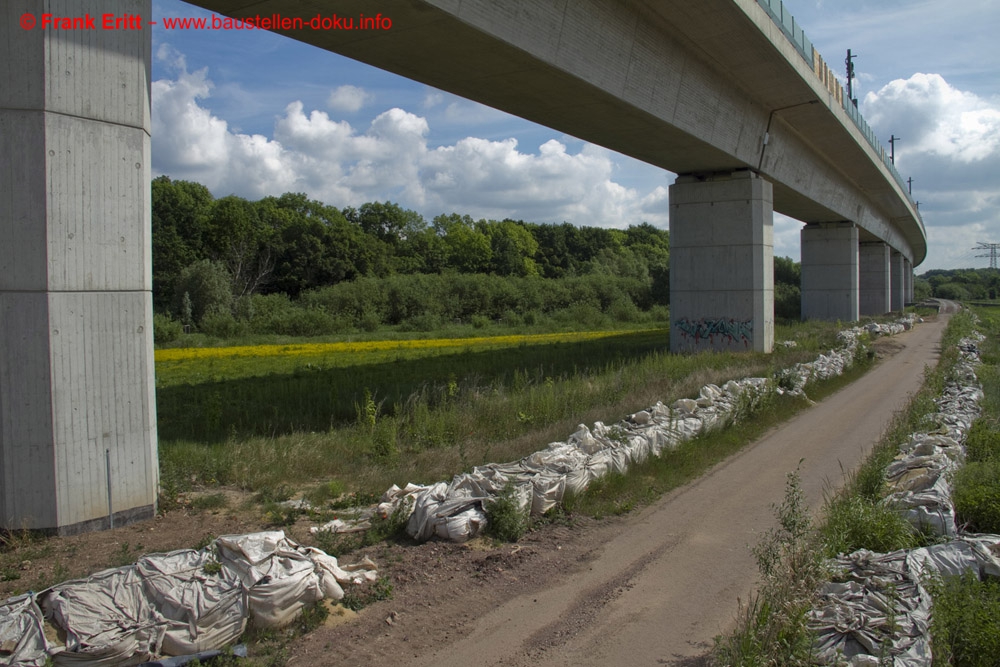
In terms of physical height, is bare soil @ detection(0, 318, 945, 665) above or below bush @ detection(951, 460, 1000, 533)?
below

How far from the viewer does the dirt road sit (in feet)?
14.3

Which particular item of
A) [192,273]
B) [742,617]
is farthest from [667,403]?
[192,273]

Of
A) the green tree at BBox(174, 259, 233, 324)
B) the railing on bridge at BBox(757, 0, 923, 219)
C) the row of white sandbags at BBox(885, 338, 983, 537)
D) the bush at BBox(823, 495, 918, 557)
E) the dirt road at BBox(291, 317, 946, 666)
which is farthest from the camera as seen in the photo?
the green tree at BBox(174, 259, 233, 324)

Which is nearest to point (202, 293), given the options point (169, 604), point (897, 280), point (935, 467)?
point (169, 604)

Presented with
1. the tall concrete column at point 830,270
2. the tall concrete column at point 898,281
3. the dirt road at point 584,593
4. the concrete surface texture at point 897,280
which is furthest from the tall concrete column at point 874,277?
the dirt road at point 584,593

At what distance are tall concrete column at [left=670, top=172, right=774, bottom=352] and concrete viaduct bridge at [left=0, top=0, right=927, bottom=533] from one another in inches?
2.2

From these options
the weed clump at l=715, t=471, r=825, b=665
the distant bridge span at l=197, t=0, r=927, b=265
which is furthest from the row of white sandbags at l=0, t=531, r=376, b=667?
the distant bridge span at l=197, t=0, r=927, b=265

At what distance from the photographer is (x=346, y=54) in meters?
10.4

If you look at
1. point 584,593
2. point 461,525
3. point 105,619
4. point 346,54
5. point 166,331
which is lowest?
point 584,593

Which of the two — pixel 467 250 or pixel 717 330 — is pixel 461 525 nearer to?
pixel 717 330

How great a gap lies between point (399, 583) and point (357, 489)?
225 cm

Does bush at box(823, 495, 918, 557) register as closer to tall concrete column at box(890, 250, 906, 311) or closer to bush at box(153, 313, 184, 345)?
bush at box(153, 313, 184, 345)

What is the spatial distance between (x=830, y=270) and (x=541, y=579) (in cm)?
3569

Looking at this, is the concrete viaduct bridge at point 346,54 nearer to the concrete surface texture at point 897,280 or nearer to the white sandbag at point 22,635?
the white sandbag at point 22,635
